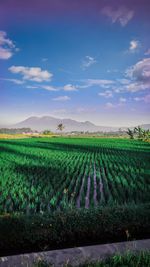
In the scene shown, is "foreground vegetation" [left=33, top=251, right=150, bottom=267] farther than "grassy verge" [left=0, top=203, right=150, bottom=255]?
No

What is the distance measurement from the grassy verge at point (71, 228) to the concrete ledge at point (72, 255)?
1.26ft

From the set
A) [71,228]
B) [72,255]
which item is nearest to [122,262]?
[72,255]

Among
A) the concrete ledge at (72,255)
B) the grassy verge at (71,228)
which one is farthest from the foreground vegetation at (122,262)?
the grassy verge at (71,228)

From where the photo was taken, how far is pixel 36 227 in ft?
15.2

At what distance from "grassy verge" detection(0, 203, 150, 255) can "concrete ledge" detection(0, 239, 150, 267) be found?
0.39m

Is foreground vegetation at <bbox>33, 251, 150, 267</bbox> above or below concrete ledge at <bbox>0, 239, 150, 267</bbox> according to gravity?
above

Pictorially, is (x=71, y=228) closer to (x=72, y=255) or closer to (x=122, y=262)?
(x=72, y=255)

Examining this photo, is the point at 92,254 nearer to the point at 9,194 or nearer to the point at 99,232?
the point at 99,232

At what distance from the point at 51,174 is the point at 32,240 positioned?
7.11m

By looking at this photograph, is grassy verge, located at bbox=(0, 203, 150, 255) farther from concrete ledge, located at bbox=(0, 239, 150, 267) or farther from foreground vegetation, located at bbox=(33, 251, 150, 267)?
foreground vegetation, located at bbox=(33, 251, 150, 267)

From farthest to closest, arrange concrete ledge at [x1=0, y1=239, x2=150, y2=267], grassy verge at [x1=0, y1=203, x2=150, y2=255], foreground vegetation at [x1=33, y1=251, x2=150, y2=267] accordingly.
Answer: grassy verge at [x1=0, y1=203, x2=150, y2=255]
concrete ledge at [x1=0, y1=239, x2=150, y2=267]
foreground vegetation at [x1=33, y1=251, x2=150, y2=267]

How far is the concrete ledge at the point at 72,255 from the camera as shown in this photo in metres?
3.57

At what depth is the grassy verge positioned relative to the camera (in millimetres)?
4543

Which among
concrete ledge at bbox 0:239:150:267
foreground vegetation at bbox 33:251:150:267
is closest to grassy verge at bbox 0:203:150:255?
concrete ledge at bbox 0:239:150:267
